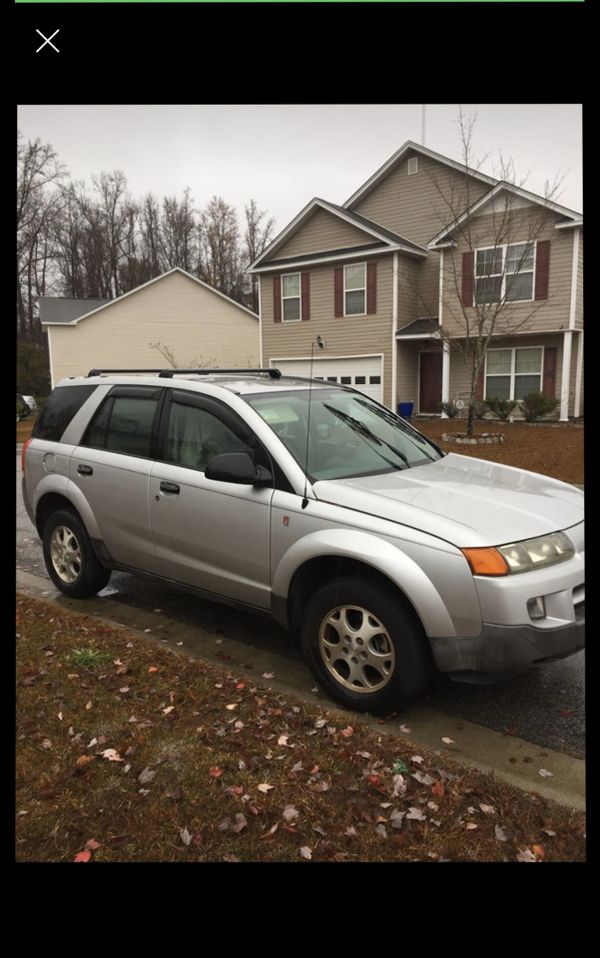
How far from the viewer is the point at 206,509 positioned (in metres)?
4.13

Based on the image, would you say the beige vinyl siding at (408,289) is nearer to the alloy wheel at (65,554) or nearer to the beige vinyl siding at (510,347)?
the beige vinyl siding at (510,347)

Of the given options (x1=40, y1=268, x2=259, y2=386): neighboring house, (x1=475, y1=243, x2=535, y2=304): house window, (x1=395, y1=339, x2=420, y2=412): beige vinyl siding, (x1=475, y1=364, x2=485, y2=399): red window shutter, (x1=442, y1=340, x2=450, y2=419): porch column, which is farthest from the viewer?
(x1=40, y1=268, x2=259, y2=386): neighboring house

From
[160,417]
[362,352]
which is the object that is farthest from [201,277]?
[160,417]

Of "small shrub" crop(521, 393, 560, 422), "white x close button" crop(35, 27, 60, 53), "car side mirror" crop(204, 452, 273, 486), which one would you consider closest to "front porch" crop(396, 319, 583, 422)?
"small shrub" crop(521, 393, 560, 422)

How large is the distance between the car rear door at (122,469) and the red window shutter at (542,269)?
1603 cm

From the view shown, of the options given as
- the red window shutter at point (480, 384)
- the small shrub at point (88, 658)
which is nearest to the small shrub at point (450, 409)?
the red window shutter at point (480, 384)

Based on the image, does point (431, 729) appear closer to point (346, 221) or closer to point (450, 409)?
point (450, 409)

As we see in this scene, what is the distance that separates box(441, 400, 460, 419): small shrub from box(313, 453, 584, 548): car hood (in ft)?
49.5

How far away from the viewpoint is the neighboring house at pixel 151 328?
28359 mm

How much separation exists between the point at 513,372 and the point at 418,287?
4361 millimetres

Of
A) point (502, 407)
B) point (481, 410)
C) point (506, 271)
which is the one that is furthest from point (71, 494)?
point (506, 271)

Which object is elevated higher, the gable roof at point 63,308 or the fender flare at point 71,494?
the gable roof at point 63,308

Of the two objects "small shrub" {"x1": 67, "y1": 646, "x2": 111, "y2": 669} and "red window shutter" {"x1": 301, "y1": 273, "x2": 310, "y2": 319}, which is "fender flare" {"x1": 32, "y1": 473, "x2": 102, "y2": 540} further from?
"red window shutter" {"x1": 301, "y1": 273, "x2": 310, "y2": 319}

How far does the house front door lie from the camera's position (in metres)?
21.4
